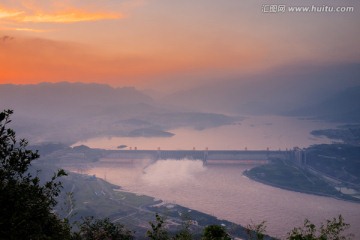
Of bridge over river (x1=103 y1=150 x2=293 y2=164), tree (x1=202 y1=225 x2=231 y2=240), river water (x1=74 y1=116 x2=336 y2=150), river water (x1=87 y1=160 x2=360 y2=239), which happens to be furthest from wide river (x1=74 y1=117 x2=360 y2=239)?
river water (x1=74 y1=116 x2=336 y2=150)

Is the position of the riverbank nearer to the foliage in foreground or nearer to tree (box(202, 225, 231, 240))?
the foliage in foreground

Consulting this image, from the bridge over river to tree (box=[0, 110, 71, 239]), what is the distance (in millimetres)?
65722

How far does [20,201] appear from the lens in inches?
305

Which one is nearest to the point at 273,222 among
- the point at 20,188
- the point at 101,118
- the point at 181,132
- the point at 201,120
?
the point at 20,188

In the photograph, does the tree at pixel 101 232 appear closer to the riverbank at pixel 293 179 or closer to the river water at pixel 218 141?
the riverbank at pixel 293 179

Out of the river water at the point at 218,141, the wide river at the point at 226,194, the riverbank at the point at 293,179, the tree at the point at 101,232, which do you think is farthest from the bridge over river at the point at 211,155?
the tree at the point at 101,232

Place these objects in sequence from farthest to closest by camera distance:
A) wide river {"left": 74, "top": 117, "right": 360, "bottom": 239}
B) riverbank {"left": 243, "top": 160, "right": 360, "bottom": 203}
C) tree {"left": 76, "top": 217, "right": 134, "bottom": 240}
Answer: riverbank {"left": 243, "top": 160, "right": 360, "bottom": 203}
wide river {"left": 74, "top": 117, "right": 360, "bottom": 239}
tree {"left": 76, "top": 217, "right": 134, "bottom": 240}

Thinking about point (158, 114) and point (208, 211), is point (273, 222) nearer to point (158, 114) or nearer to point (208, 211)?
point (208, 211)

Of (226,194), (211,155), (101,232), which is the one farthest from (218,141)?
(101,232)

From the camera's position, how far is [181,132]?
130 m

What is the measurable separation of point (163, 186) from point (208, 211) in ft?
43.0

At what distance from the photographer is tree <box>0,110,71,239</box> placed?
7.41m

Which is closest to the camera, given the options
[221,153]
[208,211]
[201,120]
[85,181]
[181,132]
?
[208,211]

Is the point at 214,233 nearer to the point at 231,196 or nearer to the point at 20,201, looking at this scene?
the point at 20,201
